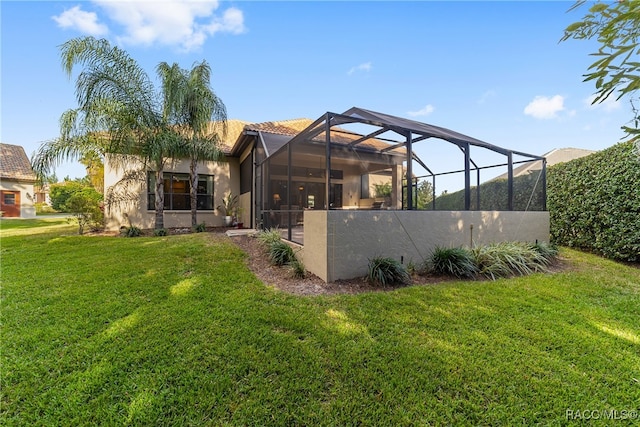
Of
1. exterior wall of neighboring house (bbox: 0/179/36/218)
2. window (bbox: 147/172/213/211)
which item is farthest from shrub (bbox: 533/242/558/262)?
exterior wall of neighboring house (bbox: 0/179/36/218)

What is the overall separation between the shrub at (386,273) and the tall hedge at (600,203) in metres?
5.98

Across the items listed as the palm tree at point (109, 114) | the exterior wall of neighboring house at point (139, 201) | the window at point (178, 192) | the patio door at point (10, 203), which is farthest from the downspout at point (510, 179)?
the patio door at point (10, 203)

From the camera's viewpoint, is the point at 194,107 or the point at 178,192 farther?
the point at 178,192

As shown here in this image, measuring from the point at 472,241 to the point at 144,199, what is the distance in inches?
521

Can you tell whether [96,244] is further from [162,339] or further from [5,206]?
[5,206]

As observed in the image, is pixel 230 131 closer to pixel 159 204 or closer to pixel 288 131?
pixel 288 131

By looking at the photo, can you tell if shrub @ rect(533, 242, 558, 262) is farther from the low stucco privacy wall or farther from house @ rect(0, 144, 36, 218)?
house @ rect(0, 144, 36, 218)

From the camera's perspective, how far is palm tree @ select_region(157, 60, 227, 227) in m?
9.45

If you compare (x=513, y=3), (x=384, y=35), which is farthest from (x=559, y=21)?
(x=384, y=35)

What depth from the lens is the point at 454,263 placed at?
5.19m

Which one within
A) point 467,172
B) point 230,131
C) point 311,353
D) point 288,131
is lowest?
point 311,353

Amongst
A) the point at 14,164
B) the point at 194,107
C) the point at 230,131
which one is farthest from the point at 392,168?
the point at 14,164

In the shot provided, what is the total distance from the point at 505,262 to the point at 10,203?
31.3m

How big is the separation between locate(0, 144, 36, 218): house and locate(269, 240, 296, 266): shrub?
24.1 metres
